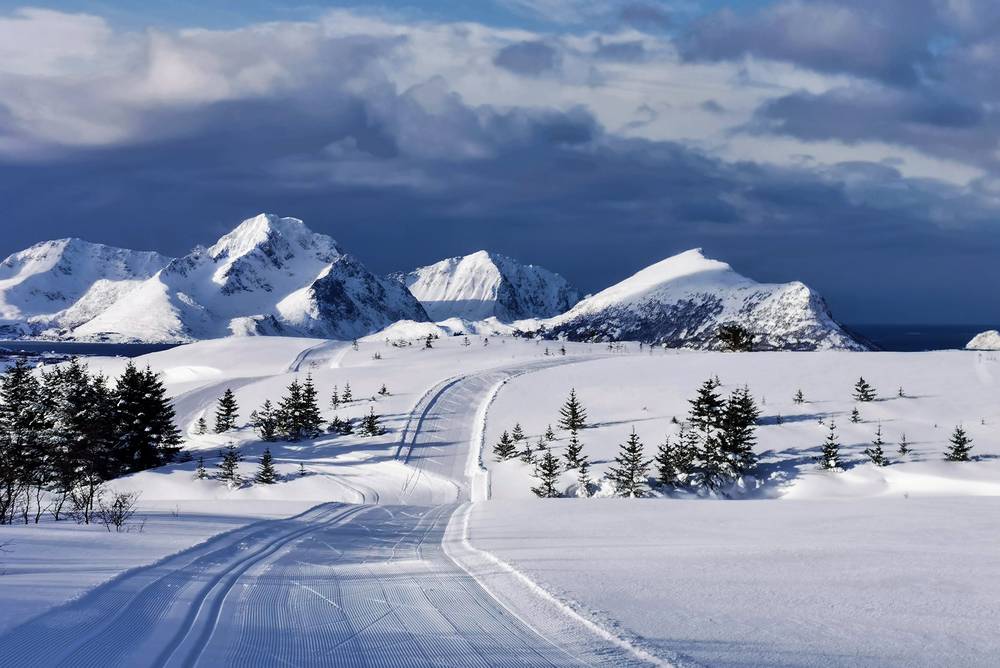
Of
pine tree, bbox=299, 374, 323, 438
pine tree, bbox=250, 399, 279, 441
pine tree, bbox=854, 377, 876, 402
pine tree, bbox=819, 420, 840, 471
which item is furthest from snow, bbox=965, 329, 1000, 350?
pine tree, bbox=250, 399, 279, 441

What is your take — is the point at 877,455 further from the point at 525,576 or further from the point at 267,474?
the point at 525,576

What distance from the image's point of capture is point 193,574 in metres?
9.31

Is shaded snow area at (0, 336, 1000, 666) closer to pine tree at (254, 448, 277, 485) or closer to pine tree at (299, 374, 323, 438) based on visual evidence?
pine tree at (254, 448, 277, 485)

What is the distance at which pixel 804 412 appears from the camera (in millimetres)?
40562

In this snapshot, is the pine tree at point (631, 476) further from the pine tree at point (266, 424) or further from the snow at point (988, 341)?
the snow at point (988, 341)

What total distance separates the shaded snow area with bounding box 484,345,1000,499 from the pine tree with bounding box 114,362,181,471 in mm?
17395

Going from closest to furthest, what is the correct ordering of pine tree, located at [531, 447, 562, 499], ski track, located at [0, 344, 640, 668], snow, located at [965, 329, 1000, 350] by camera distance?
ski track, located at [0, 344, 640, 668]
pine tree, located at [531, 447, 562, 499]
snow, located at [965, 329, 1000, 350]

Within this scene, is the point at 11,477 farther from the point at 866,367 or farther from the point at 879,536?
the point at 866,367

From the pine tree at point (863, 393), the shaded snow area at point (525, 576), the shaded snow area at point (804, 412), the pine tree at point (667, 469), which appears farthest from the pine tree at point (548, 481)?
the pine tree at point (863, 393)

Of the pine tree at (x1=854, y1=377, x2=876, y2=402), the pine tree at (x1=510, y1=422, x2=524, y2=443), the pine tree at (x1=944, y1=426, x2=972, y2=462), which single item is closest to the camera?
the pine tree at (x1=944, y1=426, x2=972, y2=462)

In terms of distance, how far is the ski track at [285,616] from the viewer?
6227mm

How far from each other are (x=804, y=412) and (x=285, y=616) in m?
38.0

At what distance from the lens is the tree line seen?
3019 centimetres

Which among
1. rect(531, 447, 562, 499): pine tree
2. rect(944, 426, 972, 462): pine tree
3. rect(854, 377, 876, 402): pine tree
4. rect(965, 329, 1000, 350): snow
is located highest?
rect(965, 329, 1000, 350): snow
